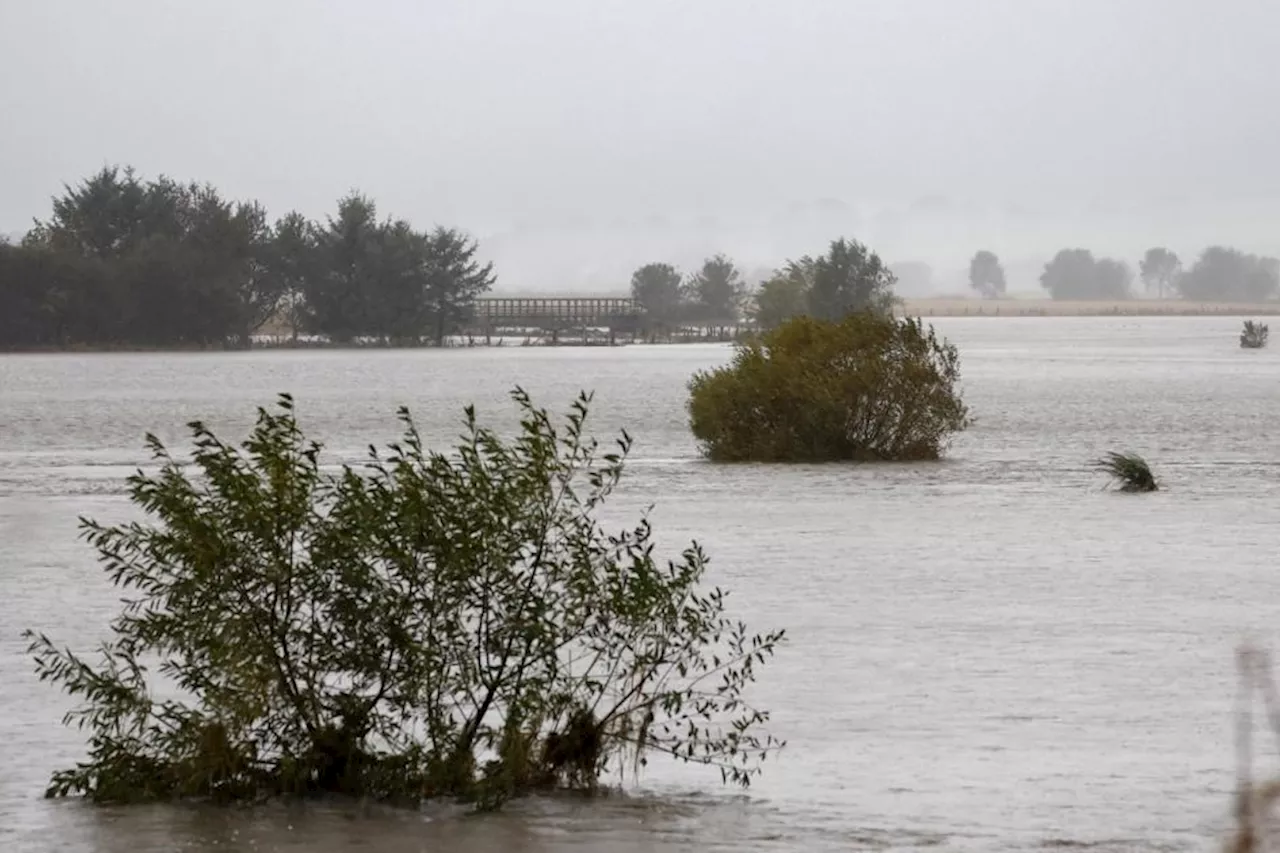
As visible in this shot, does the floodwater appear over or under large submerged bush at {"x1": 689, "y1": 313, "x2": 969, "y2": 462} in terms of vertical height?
under

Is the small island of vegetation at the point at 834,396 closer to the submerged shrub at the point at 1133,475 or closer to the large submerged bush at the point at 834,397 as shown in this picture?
the large submerged bush at the point at 834,397

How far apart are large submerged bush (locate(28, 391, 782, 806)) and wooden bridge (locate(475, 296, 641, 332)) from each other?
134882 millimetres

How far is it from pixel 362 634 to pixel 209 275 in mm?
108265

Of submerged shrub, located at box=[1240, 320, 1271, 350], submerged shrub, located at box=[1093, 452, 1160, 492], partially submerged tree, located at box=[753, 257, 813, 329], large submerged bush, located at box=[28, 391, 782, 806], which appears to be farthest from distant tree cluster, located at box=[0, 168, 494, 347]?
large submerged bush, located at box=[28, 391, 782, 806]

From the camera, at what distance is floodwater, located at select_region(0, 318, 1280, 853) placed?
33.3 ft

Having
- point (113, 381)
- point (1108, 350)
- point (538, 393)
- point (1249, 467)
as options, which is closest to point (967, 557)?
point (1249, 467)

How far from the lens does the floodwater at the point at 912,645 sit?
33.3 feet

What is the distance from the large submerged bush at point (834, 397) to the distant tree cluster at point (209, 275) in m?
80.7

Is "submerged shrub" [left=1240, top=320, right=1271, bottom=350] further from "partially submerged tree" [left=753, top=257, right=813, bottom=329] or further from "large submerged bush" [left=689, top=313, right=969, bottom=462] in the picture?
"large submerged bush" [left=689, top=313, right=969, bottom=462]

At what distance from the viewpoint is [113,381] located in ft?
250

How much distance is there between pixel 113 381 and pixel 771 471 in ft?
156

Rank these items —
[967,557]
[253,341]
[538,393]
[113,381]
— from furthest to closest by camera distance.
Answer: [253,341]
[113,381]
[538,393]
[967,557]

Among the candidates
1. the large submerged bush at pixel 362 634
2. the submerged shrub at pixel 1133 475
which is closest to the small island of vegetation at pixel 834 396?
the submerged shrub at pixel 1133 475

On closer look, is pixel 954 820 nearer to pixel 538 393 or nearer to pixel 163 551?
pixel 163 551
